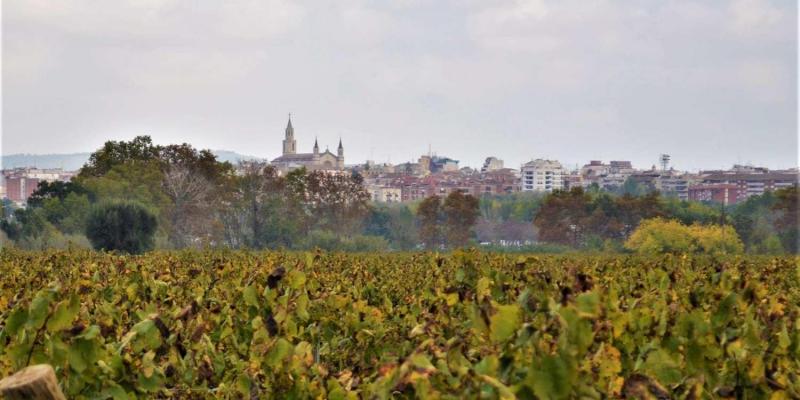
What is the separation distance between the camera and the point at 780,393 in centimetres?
277

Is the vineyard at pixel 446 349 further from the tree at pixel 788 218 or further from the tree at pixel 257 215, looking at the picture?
the tree at pixel 788 218

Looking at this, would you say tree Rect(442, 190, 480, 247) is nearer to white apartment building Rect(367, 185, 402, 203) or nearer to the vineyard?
the vineyard

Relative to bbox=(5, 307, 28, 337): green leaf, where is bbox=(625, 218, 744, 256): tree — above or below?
below

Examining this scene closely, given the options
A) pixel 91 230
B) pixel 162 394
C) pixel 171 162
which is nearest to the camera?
pixel 162 394

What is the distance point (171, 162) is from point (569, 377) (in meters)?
68.9

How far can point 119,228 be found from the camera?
1650 inches

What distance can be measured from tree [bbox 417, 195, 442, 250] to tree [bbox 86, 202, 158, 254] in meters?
35.8

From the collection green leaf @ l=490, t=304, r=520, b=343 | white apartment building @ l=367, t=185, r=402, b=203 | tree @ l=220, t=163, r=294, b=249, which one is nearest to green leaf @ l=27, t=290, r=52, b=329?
green leaf @ l=490, t=304, r=520, b=343

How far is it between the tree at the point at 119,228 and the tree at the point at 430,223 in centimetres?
3582

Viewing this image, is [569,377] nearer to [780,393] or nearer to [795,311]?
[780,393]

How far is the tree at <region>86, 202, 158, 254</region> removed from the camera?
137 ft

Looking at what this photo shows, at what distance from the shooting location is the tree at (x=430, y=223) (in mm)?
77562

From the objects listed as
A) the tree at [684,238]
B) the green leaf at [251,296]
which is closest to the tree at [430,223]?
the tree at [684,238]

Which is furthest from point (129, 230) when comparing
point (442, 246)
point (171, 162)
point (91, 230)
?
point (442, 246)
